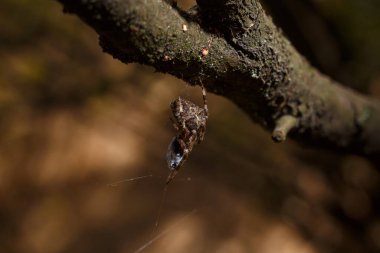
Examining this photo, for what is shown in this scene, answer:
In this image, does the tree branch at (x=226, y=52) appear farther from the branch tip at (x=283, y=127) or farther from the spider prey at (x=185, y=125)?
the spider prey at (x=185, y=125)

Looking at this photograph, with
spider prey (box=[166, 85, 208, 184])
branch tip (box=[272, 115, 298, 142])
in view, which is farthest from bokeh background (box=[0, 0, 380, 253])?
branch tip (box=[272, 115, 298, 142])

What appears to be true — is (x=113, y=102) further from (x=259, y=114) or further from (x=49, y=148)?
(x=259, y=114)

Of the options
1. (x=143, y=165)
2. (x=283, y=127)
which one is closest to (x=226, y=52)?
(x=283, y=127)

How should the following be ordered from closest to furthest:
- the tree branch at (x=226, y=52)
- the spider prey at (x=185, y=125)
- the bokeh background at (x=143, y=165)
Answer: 1. the tree branch at (x=226, y=52)
2. the spider prey at (x=185, y=125)
3. the bokeh background at (x=143, y=165)

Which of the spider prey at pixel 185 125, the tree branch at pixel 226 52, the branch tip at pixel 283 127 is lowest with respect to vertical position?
the spider prey at pixel 185 125

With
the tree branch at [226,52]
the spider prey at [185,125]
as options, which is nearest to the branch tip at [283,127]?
the tree branch at [226,52]

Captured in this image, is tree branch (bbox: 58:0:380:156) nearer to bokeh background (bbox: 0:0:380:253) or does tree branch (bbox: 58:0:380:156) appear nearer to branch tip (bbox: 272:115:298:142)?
branch tip (bbox: 272:115:298:142)

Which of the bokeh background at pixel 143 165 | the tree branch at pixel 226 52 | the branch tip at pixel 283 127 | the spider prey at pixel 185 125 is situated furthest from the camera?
the bokeh background at pixel 143 165

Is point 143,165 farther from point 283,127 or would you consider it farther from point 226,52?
point 226,52
